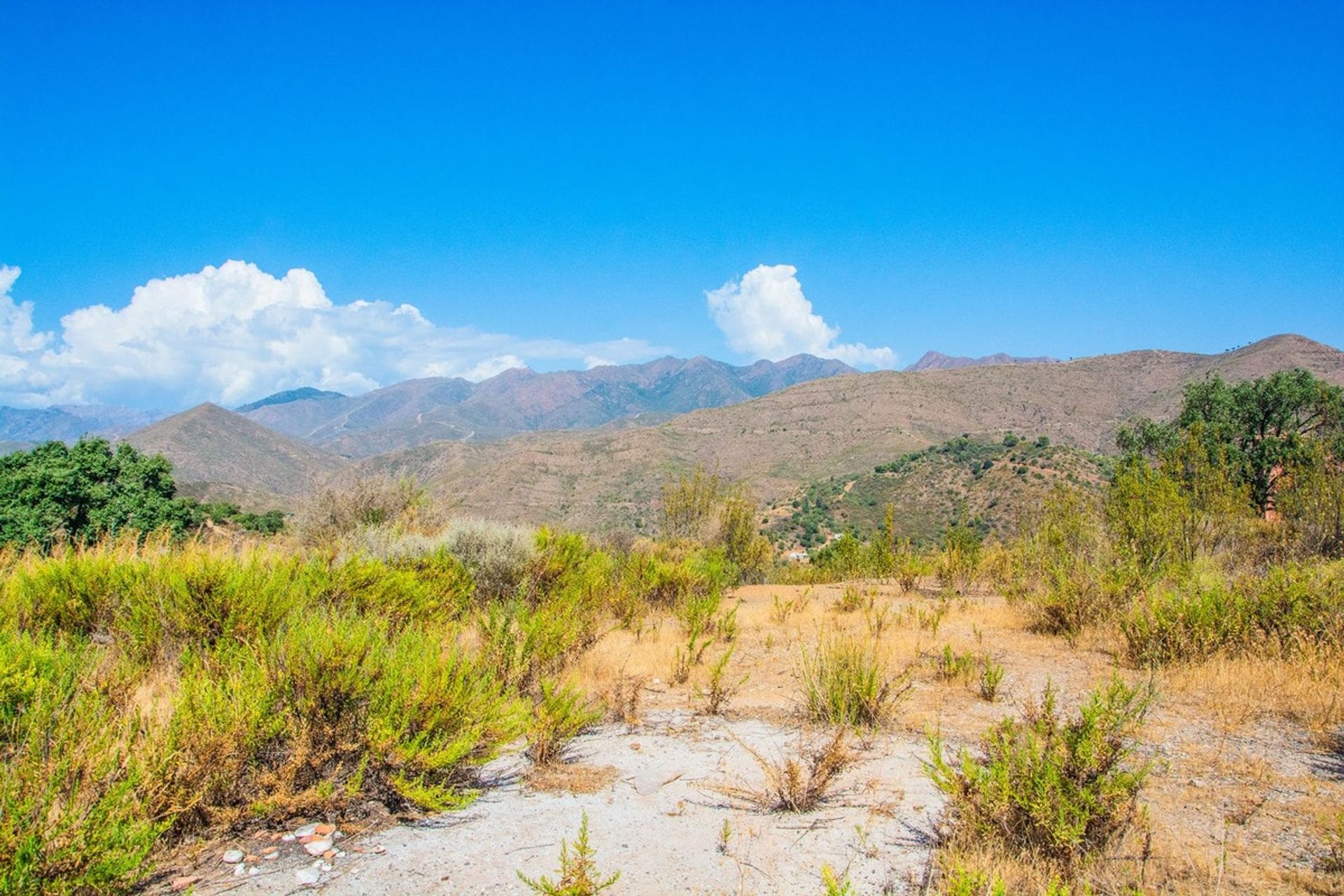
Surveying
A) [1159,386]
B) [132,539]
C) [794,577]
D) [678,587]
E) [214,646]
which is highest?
[1159,386]

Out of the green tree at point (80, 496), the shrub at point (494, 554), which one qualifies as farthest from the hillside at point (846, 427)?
the shrub at point (494, 554)

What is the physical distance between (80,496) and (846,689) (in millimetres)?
23303

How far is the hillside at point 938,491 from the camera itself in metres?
45.4

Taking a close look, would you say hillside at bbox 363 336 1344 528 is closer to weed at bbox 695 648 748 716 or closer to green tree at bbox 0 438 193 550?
green tree at bbox 0 438 193 550

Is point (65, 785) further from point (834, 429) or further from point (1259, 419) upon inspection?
point (834, 429)

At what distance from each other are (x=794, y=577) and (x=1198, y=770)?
1638 cm

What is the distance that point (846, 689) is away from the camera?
5.77 meters

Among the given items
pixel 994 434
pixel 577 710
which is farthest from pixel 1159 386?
pixel 577 710

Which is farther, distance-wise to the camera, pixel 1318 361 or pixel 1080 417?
pixel 1080 417

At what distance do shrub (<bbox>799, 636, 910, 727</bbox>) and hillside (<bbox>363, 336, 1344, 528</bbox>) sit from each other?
2374 inches

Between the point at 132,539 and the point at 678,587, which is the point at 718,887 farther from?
the point at 678,587

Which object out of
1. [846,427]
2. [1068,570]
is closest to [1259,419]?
[1068,570]

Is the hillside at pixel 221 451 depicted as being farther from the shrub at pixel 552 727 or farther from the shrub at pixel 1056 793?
the shrub at pixel 1056 793

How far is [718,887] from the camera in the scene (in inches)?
131
